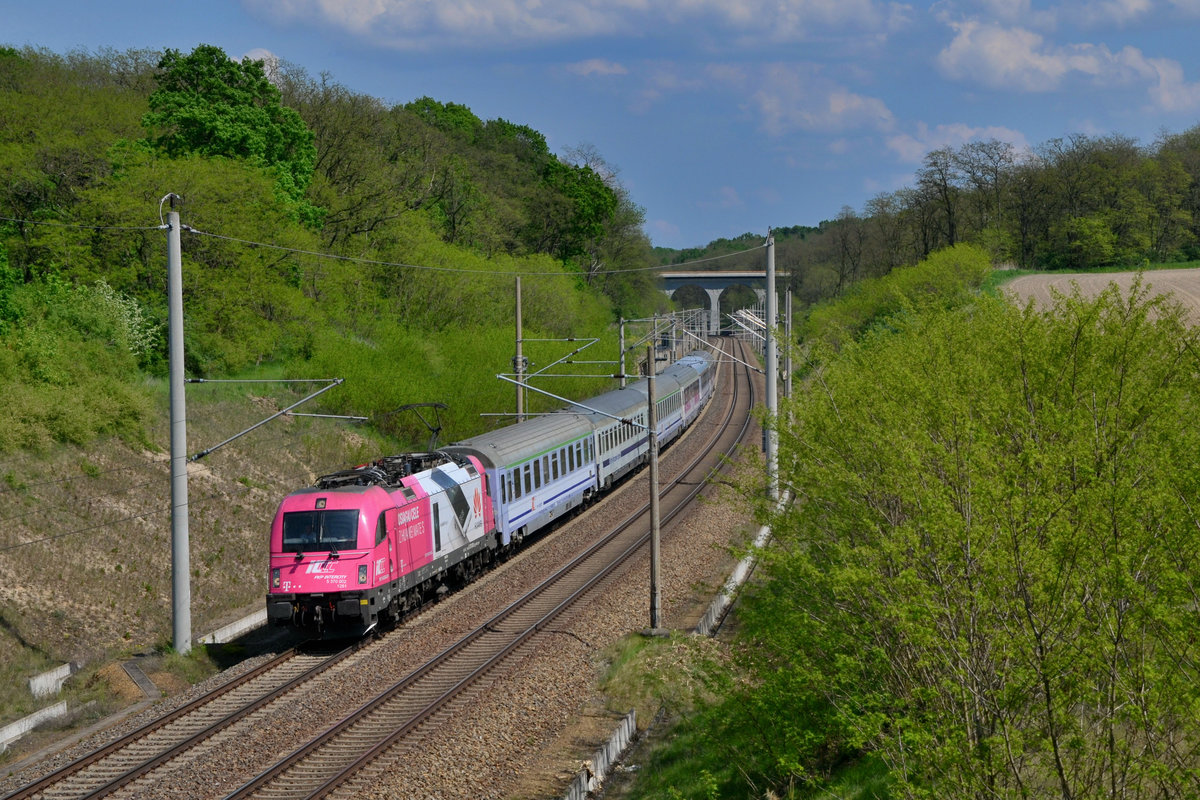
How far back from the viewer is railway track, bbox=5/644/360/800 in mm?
13383

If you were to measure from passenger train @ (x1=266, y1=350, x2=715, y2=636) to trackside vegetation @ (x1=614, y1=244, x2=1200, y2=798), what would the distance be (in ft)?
21.6

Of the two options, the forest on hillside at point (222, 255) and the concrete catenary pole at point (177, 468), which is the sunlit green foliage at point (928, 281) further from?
the concrete catenary pole at point (177, 468)

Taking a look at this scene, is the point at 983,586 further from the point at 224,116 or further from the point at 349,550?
the point at 224,116

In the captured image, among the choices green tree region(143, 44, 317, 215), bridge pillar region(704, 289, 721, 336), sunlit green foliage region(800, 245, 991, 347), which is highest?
green tree region(143, 44, 317, 215)

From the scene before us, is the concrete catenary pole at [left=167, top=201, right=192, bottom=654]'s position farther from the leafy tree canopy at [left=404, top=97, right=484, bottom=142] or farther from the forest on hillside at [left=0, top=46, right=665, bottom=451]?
the leafy tree canopy at [left=404, top=97, right=484, bottom=142]

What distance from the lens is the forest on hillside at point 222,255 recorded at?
29.5 meters

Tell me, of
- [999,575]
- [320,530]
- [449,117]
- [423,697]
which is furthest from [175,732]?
[449,117]

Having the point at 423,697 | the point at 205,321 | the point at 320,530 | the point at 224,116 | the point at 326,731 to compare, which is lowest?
the point at 423,697

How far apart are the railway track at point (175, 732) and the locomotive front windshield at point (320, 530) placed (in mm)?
1986

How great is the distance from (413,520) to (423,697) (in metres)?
Result: 4.52

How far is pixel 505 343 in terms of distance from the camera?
46.3m

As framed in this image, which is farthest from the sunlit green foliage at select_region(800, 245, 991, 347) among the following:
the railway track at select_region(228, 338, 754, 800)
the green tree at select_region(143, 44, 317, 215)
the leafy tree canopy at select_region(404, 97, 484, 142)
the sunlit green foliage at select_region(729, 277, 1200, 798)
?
the leafy tree canopy at select_region(404, 97, 484, 142)

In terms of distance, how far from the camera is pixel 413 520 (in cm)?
2075

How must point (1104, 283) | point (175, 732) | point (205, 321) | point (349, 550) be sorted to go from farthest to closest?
point (1104, 283), point (205, 321), point (349, 550), point (175, 732)
